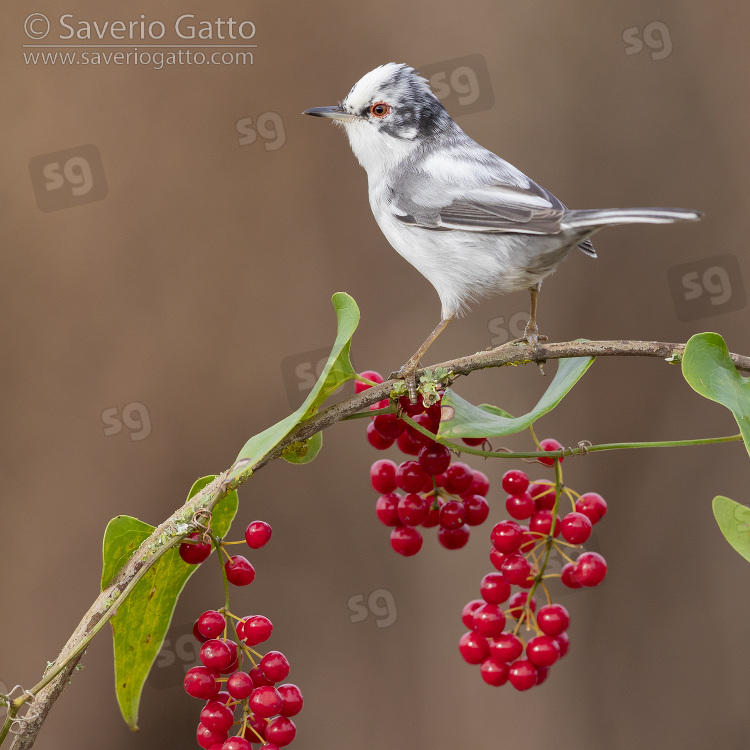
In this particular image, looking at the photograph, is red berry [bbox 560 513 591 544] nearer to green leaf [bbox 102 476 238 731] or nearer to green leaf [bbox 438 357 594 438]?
green leaf [bbox 438 357 594 438]

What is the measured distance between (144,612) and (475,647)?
0.58 m

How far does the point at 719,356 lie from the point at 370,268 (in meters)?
2.19

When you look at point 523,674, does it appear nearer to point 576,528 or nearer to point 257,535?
point 576,528

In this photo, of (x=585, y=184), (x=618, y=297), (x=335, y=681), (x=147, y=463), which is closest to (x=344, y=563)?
(x=335, y=681)

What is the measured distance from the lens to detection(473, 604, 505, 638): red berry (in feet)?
4.76

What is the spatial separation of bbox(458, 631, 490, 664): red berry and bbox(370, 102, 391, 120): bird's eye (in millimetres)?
1288

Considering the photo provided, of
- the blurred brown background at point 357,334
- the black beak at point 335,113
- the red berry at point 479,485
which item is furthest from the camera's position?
A: the blurred brown background at point 357,334

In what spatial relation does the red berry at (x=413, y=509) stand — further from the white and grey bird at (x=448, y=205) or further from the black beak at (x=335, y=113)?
the black beak at (x=335, y=113)

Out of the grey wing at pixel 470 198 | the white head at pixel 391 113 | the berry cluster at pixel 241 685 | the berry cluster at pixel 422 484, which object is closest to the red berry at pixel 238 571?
the berry cluster at pixel 241 685

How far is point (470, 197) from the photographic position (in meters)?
1.89

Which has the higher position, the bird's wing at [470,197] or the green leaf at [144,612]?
the bird's wing at [470,197]

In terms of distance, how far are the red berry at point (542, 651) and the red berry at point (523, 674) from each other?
0.01m

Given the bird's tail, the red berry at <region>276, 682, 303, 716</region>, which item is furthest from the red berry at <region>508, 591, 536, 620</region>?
the bird's tail

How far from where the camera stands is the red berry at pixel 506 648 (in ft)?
4.71
